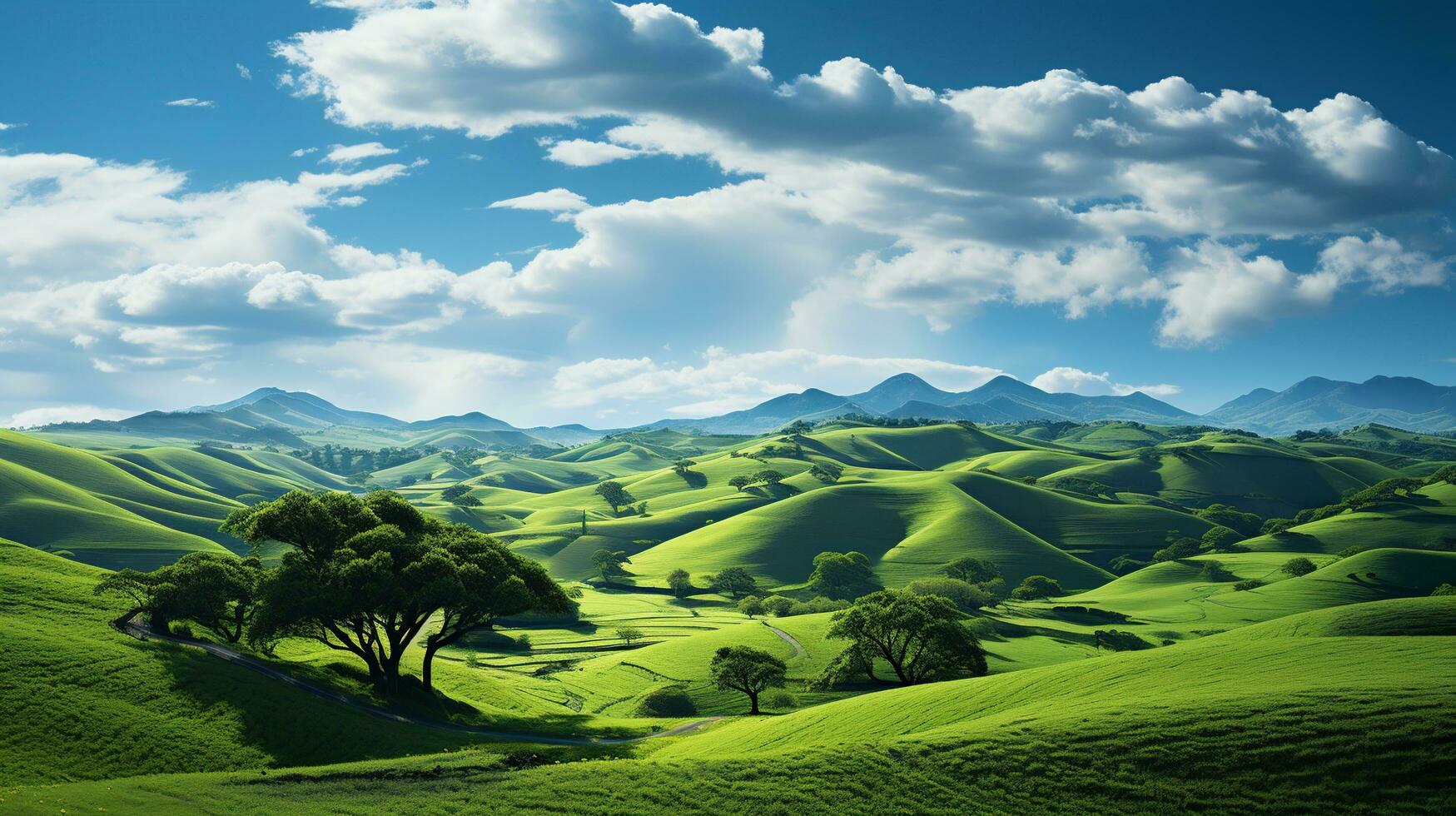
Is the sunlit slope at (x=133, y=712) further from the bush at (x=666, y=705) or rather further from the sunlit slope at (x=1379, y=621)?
the sunlit slope at (x=1379, y=621)

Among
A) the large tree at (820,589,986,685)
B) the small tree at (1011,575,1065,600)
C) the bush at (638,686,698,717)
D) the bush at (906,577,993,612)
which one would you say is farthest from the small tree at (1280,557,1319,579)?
the bush at (638,686,698,717)

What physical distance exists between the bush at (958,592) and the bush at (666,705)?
Result: 3123 inches

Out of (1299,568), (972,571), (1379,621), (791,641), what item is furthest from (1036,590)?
(1379,621)

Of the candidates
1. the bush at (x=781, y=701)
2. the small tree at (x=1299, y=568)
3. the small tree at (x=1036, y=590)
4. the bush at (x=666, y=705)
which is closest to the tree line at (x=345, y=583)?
the bush at (x=666, y=705)

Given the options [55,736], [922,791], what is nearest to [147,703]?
[55,736]

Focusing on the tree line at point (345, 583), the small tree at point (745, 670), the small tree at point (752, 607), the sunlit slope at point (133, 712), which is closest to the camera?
the sunlit slope at point (133, 712)

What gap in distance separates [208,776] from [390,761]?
8935mm

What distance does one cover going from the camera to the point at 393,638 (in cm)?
6838

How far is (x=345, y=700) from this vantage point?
61875mm

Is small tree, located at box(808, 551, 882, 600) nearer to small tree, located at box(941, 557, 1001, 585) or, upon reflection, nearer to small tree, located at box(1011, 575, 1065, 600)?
small tree, located at box(941, 557, 1001, 585)

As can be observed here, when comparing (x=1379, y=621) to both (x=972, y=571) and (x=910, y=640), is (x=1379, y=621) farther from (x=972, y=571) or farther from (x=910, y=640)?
(x=972, y=571)

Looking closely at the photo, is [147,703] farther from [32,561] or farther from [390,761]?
[32,561]

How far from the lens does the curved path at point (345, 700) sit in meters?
61.4

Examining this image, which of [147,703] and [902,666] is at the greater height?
[147,703]
